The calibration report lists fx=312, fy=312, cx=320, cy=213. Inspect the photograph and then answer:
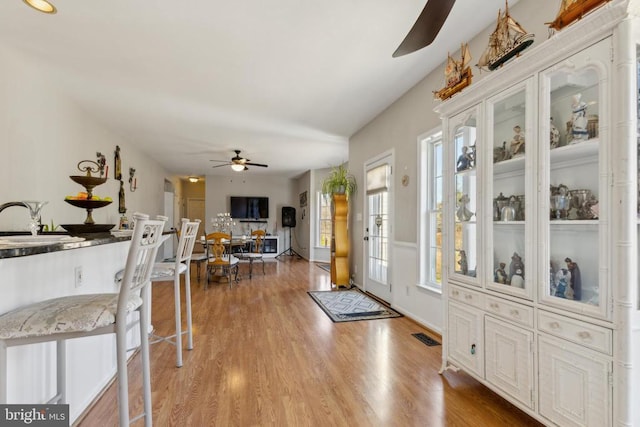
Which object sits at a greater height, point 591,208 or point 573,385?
point 591,208

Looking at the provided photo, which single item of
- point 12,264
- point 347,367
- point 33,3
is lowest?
point 347,367

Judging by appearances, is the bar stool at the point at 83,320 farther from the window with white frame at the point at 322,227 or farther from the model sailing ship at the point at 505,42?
the window with white frame at the point at 322,227

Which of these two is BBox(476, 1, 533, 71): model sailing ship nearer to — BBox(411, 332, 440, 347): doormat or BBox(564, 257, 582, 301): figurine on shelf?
BBox(564, 257, 582, 301): figurine on shelf

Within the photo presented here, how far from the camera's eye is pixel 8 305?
127 cm

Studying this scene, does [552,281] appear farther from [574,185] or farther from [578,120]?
[578,120]

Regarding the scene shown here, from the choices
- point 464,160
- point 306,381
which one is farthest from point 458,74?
point 306,381

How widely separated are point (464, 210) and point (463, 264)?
1.28 feet

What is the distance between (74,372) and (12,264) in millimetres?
809

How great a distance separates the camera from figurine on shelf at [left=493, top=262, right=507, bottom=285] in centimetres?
189

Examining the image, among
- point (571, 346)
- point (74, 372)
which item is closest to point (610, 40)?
point (571, 346)

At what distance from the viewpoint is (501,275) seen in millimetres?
1912

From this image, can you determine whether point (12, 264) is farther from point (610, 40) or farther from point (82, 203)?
point (610, 40)

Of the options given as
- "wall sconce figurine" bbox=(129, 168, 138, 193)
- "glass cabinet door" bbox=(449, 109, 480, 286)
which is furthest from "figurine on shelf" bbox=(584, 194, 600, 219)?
"wall sconce figurine" bbox=(129, 168, 138, 193)

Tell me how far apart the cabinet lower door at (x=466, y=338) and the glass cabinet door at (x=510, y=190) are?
0.30 metres
